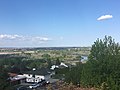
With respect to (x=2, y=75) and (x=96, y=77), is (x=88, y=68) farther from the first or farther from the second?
(x=2, y=75)

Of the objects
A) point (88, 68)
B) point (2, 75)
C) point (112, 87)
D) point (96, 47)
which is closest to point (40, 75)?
point (96, 47)

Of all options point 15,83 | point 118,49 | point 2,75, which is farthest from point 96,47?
point 2,75

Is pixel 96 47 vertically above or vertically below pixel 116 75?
above

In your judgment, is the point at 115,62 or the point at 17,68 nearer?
the point at 115,62

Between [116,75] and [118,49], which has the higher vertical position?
[118,49]

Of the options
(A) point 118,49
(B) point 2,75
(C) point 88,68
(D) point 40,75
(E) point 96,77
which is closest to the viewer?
(B) point 2,75

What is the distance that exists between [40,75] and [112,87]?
26397mm

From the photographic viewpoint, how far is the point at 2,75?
79.8 feet

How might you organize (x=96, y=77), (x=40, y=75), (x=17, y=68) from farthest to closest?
(x=17, y=68) → (x=40, y=75) → (x=96, y=77)

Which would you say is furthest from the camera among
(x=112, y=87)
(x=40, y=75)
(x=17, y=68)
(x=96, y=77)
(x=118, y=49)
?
(x=17, y=68)

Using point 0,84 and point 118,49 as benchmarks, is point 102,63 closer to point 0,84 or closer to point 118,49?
point 118,49

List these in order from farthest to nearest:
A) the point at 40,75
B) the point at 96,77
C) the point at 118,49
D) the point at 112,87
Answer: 1. the point at 40,75
2. the point at 118,49
3. the point at 96,77
4. the point at 112,87

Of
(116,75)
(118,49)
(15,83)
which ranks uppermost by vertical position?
(118,49)

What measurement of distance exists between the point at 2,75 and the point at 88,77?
933 cm
